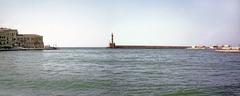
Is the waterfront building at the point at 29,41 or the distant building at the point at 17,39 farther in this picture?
the waterfront building at the point at 29,41

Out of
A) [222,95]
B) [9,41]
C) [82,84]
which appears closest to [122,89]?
[82,84]

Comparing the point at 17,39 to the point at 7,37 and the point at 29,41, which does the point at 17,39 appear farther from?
the point at 29,41

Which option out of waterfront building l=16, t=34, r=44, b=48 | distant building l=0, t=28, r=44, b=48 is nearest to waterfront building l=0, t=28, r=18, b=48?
distant building l=0, t=28, r=44, b=48

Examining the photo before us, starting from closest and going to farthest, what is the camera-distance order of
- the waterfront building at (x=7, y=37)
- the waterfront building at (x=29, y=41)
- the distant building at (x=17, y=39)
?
the waterfront building at (x=7, y=37), the distant building at (x=17, y=39), the waterfront building at (x=29, y=41)

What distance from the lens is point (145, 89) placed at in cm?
1973

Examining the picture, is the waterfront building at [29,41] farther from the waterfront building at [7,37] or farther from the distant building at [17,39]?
the waterfront building at [7,37]

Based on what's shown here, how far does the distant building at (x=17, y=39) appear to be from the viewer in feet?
449

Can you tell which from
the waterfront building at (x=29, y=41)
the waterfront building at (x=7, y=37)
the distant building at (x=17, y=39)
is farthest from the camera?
the waterfront building at (x=29, y=41)

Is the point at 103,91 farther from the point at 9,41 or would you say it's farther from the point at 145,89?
the point at 9,41

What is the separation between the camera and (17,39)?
143125 millimetres

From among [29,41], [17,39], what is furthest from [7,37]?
[29,41]

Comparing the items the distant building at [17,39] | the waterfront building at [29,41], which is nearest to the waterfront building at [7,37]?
the distant building at [17,39]

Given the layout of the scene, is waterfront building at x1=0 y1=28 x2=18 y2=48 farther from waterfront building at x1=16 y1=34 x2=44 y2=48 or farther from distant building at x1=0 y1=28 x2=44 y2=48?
waterfront building at x1=16 y1=34 x2=44 y2=48

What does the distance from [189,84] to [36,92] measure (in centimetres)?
895
